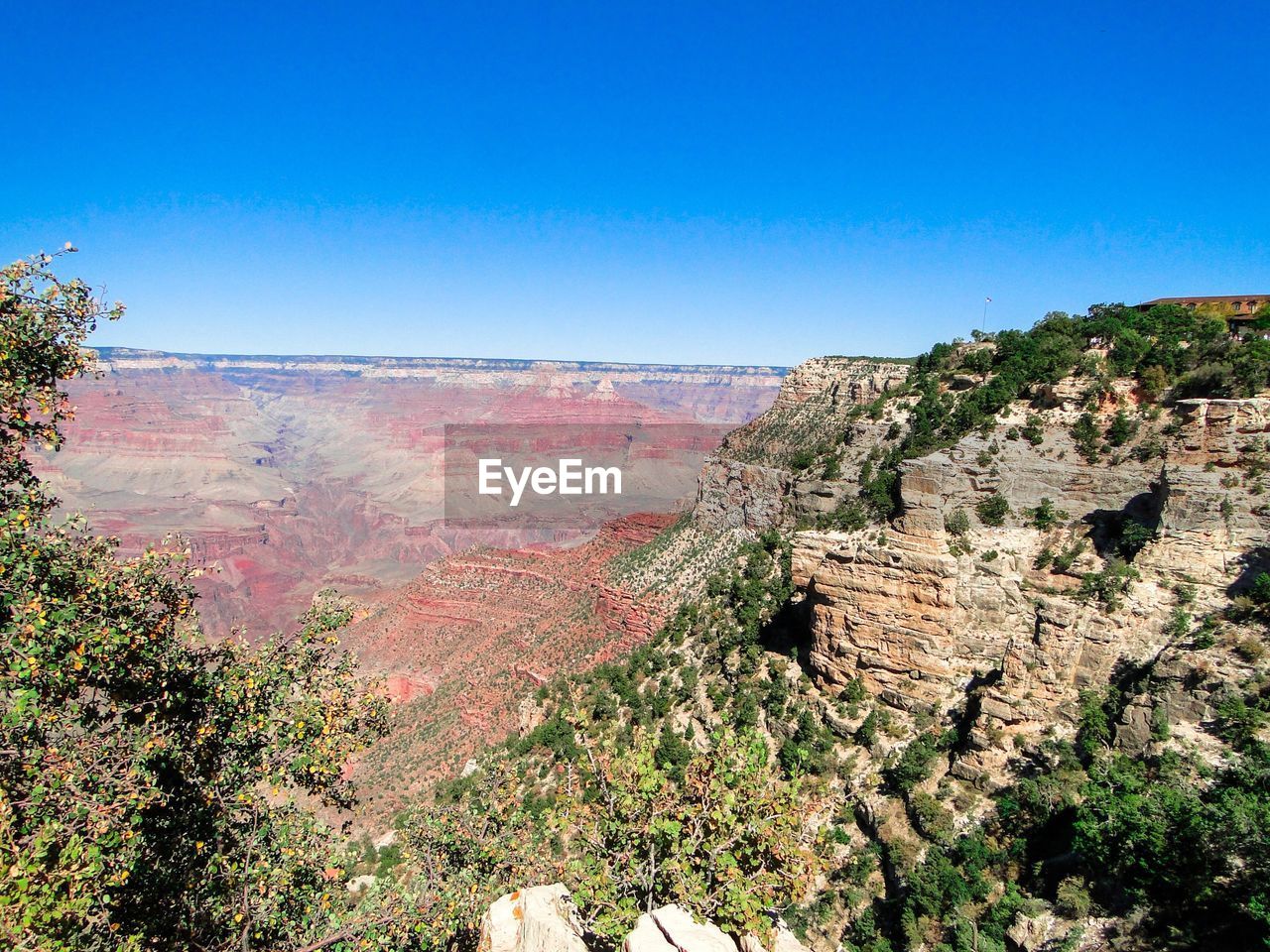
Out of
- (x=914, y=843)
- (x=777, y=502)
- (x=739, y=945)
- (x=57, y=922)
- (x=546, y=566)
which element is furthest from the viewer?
(x=546, y=566)

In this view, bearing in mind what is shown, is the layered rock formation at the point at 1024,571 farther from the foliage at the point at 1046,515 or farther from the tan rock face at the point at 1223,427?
the foliage at the point at 1046,515

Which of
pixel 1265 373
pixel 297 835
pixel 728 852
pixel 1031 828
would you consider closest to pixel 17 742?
pixel 297 835

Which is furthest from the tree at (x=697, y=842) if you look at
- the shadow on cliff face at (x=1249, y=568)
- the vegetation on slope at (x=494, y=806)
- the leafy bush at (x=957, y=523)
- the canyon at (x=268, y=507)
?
the canyon at (x=268, y=507)

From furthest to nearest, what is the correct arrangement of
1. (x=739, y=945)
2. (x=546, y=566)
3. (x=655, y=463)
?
1. (x=655, y=463)
2. (x=546, y=566)
3. (x=739, y=945)

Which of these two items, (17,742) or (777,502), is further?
(777,502)

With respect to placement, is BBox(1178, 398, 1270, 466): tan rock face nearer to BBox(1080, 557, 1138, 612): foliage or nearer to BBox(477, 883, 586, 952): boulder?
BBox(1080, 557, 1138, 612): foliage

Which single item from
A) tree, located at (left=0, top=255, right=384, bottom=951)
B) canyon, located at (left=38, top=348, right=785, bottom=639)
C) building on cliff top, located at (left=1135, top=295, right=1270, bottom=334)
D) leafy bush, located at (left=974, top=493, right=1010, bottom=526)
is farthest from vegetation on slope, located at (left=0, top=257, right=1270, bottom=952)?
canyon, located at (left=38, top=348, right=785, bottom=639)

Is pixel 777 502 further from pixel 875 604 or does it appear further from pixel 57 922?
pixel 57 922

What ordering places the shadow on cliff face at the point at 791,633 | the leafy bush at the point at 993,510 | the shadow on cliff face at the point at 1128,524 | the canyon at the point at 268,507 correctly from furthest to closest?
the canyon at the point at 268,507 < the shadow on cliff face at the point at 791,633 < the leafy bush at the point at 993,510 < the shadow on cliff face at the point at 1128,524

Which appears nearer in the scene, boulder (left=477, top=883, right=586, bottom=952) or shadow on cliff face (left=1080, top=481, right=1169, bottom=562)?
boulder (left=477, top=883, right=586, bottom=952)
